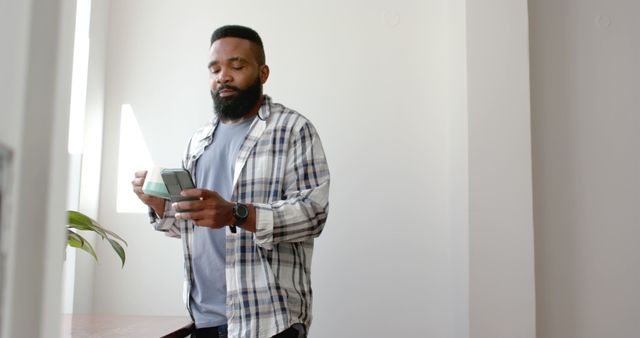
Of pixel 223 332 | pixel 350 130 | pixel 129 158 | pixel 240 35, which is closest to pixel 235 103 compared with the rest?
pixel 240 35

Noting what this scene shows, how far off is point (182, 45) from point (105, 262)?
957 mm

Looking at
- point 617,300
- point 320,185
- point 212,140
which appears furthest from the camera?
point 617,300

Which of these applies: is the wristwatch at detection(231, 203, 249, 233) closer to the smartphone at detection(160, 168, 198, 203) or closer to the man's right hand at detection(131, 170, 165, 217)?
the smartphone at detection(160, 168, 198, 203)

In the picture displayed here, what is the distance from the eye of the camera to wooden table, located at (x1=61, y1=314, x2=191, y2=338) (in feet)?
4.90

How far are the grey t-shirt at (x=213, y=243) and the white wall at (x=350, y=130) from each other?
2.77 ft

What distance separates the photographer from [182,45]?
279 cm

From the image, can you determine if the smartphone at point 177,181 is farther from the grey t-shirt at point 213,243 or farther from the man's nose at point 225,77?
the man's nose at point 225,77

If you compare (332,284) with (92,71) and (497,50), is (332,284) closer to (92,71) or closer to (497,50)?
(497,50)

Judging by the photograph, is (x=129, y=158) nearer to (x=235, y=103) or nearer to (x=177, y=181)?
(x=235, y=103)

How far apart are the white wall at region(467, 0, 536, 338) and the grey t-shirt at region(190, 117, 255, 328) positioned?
1033 millimetres

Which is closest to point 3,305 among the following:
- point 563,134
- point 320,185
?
point 320,185

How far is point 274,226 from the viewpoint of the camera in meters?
1.58

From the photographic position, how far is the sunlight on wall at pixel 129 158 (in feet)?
8.93

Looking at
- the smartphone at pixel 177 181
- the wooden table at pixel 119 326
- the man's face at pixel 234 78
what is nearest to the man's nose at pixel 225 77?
the man's face at pixel 234 78
